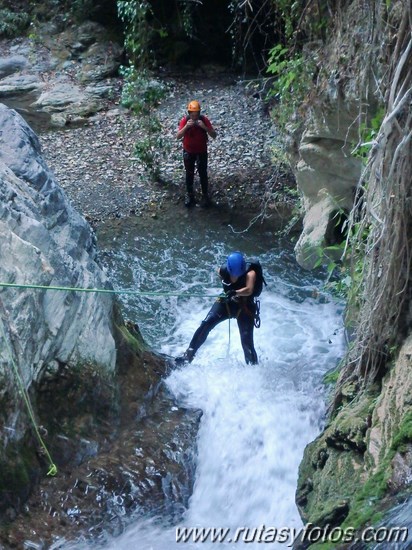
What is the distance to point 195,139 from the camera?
32.8ft

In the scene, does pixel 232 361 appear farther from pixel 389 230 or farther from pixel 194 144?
pixel 194 144

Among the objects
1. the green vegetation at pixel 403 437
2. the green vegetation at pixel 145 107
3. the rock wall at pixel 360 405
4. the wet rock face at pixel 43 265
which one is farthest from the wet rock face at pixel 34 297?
the green vegetation at pixel 145 107

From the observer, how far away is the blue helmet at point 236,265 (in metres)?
6.57

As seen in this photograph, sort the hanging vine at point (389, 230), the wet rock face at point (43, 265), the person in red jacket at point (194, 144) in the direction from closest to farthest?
1. the hanging vine at point (389, 230)
2. the wet rock face at point (43, 265)
3. the person in red jacket at point (194, 144)

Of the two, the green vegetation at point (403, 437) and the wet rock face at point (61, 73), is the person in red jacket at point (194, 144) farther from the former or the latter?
the green vegetation at point (403, 437)

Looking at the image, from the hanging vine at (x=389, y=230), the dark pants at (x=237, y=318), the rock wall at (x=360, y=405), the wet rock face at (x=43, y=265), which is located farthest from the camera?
the dark pants at (x=237, y=318)

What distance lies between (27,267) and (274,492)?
2366mm

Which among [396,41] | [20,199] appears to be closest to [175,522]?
[20,199]

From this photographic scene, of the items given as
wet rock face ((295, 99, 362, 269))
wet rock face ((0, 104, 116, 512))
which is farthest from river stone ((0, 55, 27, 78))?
wet rock face ((0, 104, 116, 512))

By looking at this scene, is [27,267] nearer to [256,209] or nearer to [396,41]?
[396,41]

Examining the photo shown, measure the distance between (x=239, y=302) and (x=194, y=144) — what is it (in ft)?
12.4

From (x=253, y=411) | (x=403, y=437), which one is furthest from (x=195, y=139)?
(x=403, y=437)

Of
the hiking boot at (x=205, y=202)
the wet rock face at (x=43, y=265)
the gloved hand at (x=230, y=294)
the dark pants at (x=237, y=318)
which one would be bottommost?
the hiking boot at (x=205, y=202)

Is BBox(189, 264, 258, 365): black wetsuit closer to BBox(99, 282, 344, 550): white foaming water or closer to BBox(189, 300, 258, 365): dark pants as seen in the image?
BBox(189, 300, 258, 365): dark pants
